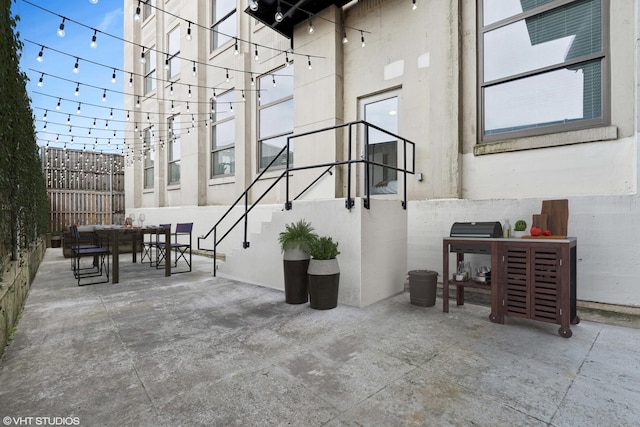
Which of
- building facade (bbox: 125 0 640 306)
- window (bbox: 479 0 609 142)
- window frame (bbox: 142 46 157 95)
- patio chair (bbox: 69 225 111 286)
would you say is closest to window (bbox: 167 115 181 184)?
window frame (bbox: 142 46 157 95)

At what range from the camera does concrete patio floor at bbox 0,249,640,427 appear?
5.55ft

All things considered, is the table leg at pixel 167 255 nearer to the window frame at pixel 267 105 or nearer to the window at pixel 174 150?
the window frame at pixel 267 105

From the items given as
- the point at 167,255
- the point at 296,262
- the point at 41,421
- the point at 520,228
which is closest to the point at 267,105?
the point at 167,255

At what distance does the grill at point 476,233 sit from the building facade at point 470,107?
0.64 meters

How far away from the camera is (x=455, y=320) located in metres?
3.25

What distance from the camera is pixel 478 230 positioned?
338cm

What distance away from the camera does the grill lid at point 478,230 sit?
3.30m

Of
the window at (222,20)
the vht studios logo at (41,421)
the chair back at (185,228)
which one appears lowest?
the vht studios logo at (41,421)

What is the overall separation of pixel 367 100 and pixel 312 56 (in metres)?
1.55

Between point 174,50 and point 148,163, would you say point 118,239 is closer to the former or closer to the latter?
point 174,50

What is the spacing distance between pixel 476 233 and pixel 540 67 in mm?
2431

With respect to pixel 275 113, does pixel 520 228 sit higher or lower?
lower

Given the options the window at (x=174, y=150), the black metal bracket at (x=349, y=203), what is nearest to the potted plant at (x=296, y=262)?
the black metal bracket at (x=349, y=203)

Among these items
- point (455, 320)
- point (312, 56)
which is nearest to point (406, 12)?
point (312, 56)
